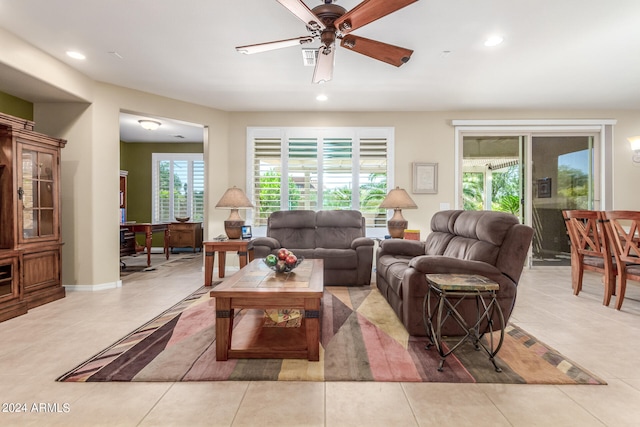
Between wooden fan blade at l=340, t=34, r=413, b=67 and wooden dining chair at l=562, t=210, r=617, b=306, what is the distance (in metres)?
2.66

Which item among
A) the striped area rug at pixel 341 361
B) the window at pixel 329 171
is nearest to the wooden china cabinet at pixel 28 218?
the striped area rug at pixel 341 361

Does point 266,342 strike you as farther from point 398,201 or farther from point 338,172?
point 338,172

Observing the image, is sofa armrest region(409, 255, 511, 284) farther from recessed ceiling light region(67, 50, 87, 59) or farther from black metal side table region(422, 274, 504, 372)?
recessed ceiling light region(67, 50, 87, 59)

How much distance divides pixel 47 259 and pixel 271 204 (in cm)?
293

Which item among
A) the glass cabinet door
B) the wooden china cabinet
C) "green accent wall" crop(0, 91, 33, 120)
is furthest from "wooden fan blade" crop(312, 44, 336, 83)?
"green accent wall" crop(0, 91, 33, 120)

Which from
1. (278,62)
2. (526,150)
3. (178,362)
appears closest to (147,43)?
(278,62)

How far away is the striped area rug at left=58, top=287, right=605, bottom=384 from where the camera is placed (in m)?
1.91

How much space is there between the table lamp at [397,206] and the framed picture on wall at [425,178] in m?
0.72

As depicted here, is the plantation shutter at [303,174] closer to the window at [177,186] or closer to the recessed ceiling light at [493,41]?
the recessed ceiling light at [493,41]

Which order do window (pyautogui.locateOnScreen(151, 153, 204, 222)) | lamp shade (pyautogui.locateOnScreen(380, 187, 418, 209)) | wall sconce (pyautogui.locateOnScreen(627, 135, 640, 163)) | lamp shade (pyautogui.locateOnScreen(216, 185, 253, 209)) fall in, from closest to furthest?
1. lamp shade (pyautogui.locateOnScreen(216, 185, 253, 209))
2. lamp shade (pyautogui.locateOnScreen(380, 187, 418, 209))
3. wall sconce (pyautogui.locateOnScreen(627, 135, 640, 163))
4. window (pyautogui.locateOnScreen(151, 153, 204, 222))

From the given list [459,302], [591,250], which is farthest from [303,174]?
[591,250]

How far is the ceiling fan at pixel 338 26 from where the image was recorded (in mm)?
1971

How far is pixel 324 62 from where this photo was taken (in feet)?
8.75

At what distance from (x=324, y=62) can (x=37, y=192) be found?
3.39 metres
